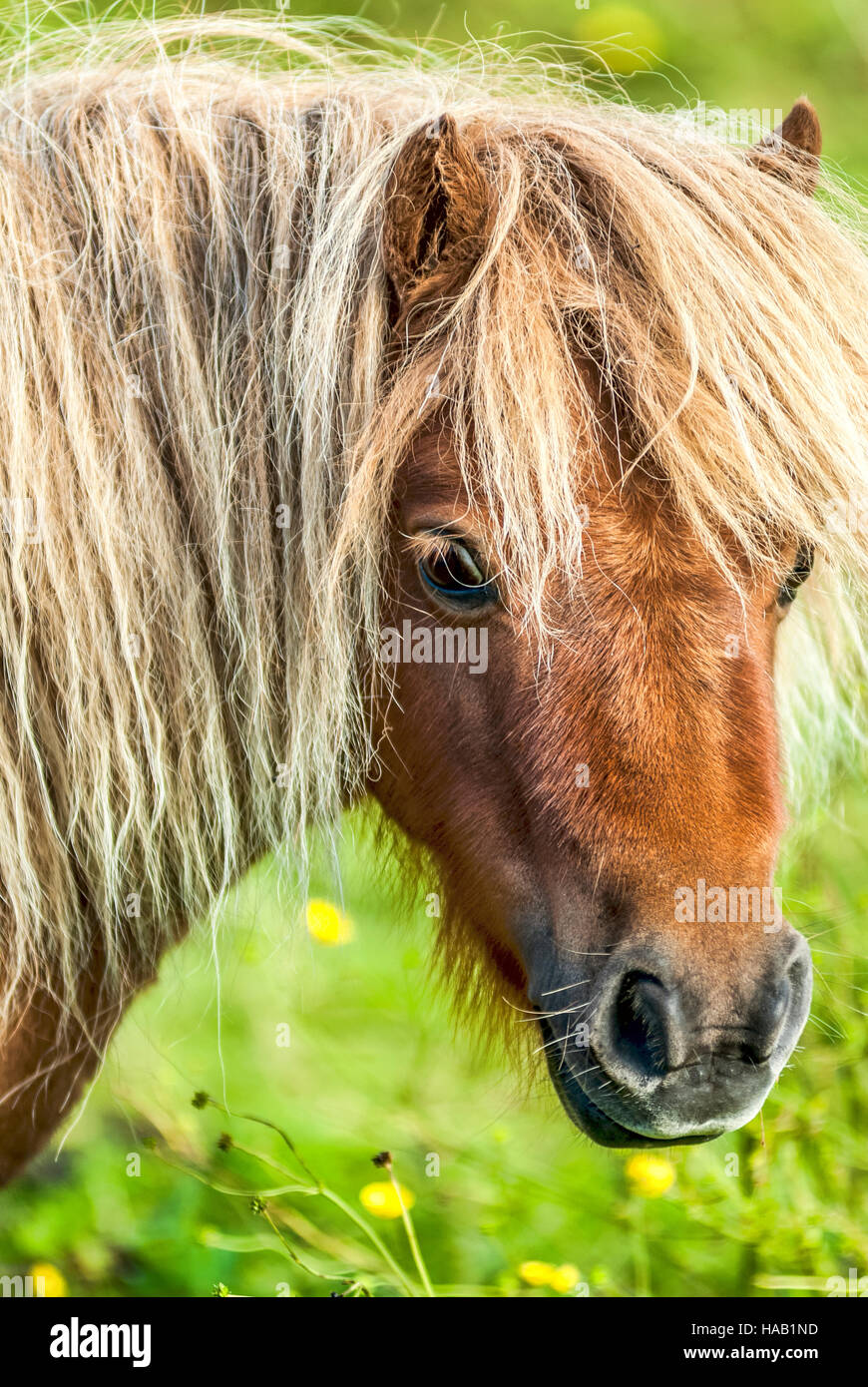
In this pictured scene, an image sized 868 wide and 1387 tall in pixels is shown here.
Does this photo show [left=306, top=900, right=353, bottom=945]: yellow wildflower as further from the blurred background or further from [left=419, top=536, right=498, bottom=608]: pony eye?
[left=419, top=536, right=498, bottom=608]: pony eye

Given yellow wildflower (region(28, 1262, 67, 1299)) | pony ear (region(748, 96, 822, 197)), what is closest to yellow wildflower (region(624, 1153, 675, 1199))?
yellow wildflower (region(28, 1262, 67, 1299))

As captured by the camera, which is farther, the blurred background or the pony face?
the blurred background

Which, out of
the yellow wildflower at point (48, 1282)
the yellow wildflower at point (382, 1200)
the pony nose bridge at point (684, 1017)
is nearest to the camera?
the pony nose bridge at point (684, 1017)

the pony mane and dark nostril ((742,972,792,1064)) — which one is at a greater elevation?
the pony mane

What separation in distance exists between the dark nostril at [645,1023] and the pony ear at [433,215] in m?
0.91

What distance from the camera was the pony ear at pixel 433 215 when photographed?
4.48 ft

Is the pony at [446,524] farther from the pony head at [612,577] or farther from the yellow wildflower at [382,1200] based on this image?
the yellow wildflower at [382,1200]

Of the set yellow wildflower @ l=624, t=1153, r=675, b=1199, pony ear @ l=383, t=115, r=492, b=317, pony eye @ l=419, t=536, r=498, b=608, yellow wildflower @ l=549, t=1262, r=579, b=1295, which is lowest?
yellow wildflower @ l=549, t=1262, r=579, b=1295

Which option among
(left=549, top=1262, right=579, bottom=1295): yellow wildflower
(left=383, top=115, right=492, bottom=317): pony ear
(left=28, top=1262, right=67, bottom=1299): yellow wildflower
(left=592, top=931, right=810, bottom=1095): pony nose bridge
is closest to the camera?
(left=592, top=931, right=810, bottom=1095): pony nose bridge

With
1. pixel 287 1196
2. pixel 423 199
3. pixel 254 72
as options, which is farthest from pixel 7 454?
pixel 287 1196

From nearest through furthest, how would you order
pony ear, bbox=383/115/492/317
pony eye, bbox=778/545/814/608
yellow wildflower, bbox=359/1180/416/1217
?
pony ear, bbox=383/115/492/317
pony eye, bbox=778/545/814/608
yellow wildflower, bbox=359/1180/416/1217

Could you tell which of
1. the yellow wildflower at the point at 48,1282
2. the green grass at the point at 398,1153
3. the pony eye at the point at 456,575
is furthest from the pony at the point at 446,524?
the yellow wildflower at the point at 48,1282

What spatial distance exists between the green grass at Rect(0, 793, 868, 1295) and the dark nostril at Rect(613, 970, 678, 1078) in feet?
1.85

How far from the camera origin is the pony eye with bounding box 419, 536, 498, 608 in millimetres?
1384
